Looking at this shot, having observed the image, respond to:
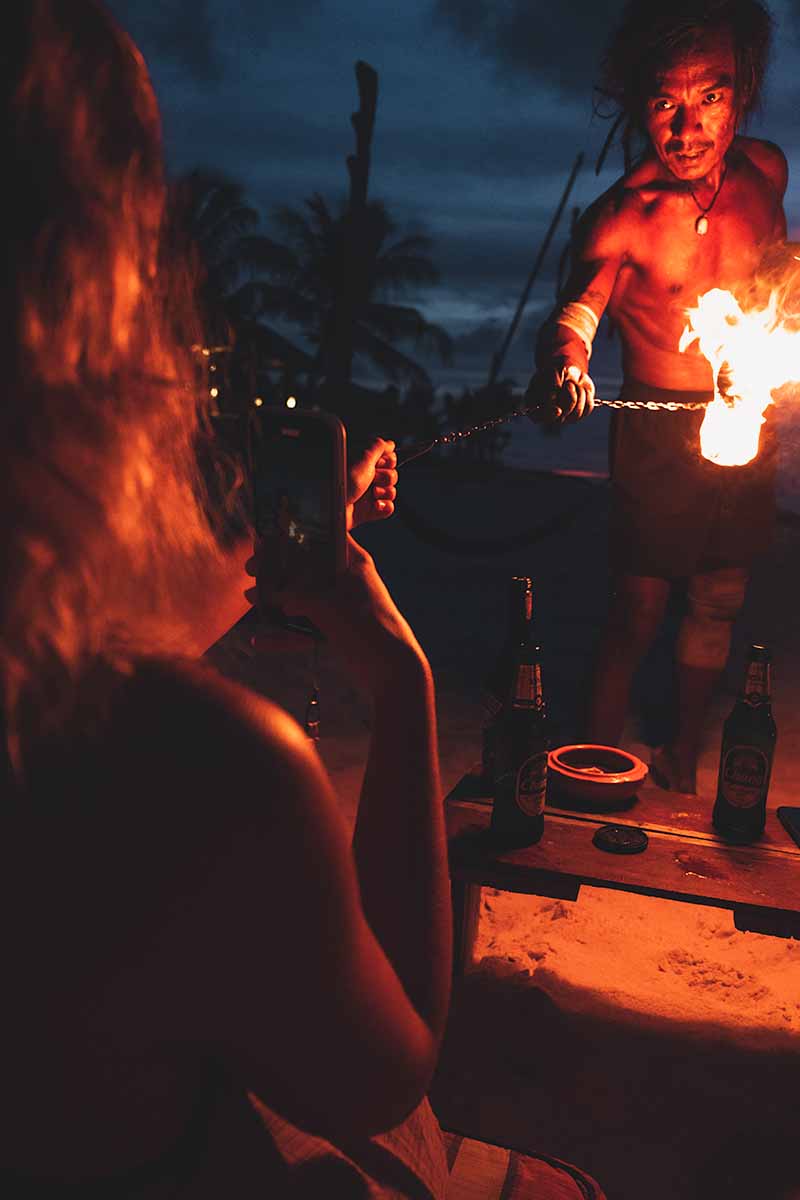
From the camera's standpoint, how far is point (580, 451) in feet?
125

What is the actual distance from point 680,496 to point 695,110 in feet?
4.44

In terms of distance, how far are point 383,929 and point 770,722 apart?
5.51 ft

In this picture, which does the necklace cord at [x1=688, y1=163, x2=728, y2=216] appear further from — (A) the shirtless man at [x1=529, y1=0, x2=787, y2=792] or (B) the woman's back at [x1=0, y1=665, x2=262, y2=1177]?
(B) the woman's back at [x1=0, y1=665, x2=262, y2=1177]

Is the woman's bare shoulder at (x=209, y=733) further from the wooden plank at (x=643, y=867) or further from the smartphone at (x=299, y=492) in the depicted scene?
the wooden plank at (x=643, y=867)

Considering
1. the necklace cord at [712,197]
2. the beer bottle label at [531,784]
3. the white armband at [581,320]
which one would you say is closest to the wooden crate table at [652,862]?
the beer bottle label at [531,784]

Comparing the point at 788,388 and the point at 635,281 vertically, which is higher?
the point at 635,281

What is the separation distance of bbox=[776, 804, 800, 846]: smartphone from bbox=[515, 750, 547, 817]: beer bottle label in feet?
2.27

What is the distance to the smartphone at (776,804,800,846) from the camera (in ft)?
8.23

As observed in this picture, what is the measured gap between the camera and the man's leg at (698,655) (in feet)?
12.9

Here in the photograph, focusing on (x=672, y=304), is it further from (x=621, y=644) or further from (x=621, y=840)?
(x=621, y=840)

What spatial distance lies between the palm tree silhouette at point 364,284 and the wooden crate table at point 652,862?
1934 centimetres

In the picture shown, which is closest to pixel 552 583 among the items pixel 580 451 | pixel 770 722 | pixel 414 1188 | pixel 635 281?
pixel 635 281

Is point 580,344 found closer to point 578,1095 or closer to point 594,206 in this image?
point 594,206

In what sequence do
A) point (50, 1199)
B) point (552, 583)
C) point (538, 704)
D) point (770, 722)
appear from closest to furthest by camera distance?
point (50, 1199) < point (538, 704) < point (770, 722) < point (552, 583)
